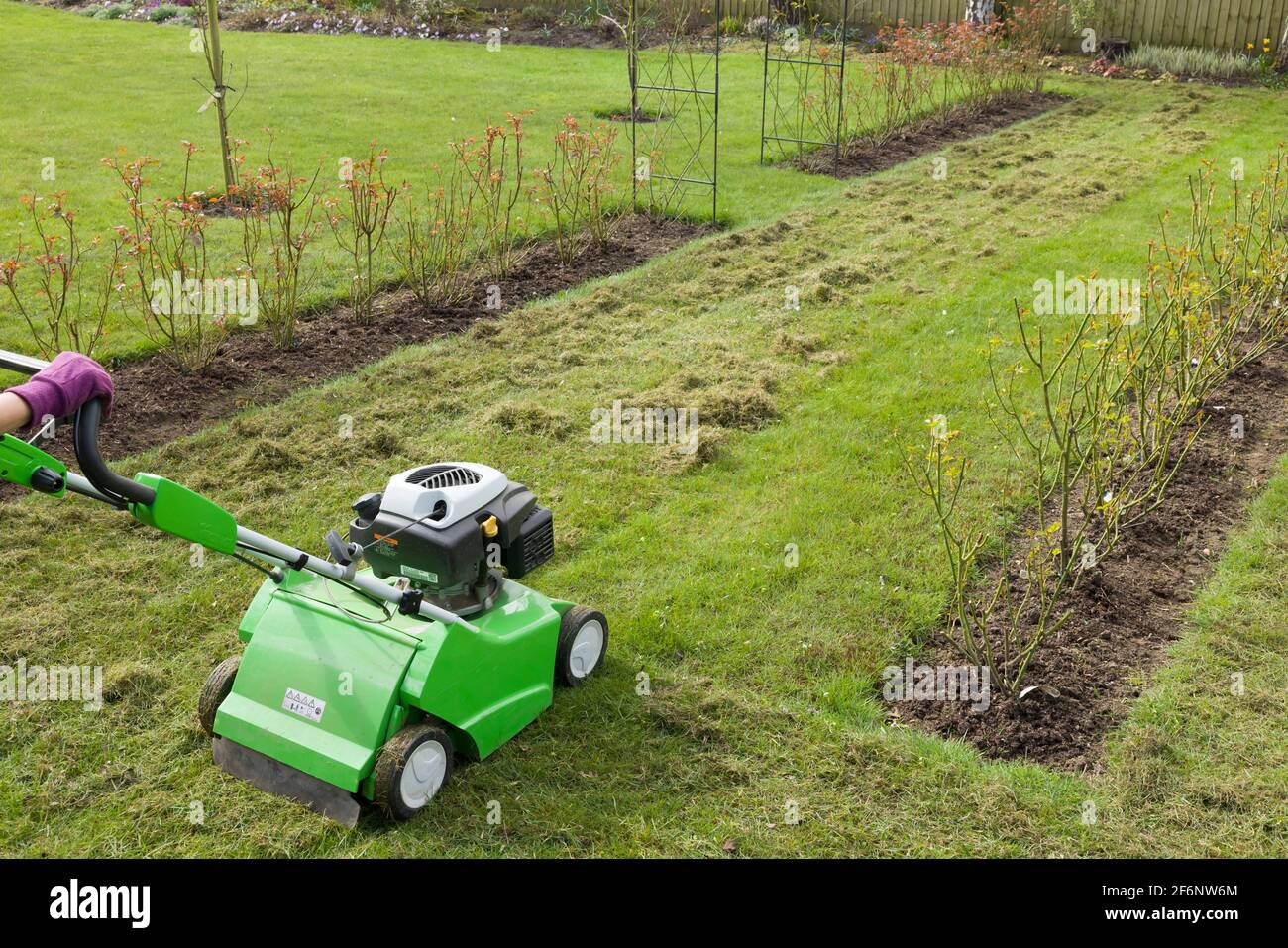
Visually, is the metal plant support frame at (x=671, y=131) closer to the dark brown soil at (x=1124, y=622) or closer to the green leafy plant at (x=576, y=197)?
the green leafy plant at (x=576, y=197)

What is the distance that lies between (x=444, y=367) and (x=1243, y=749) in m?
4.45

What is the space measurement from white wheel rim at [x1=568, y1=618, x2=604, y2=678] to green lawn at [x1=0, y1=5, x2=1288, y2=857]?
0.09 meters

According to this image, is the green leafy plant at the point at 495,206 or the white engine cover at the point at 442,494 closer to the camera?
the white engine cover at the point at 442,494

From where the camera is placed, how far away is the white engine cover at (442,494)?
3469 millimetres

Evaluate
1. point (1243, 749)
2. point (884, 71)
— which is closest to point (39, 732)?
point (1243, 749)

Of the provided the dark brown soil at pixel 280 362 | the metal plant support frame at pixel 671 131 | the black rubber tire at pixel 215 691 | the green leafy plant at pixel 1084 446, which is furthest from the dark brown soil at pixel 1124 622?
the metal plant support frame at pixel 671 131

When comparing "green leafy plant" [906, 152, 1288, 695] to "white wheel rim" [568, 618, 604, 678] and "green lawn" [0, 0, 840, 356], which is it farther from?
"green lawn" [0, 0, 840, 356]

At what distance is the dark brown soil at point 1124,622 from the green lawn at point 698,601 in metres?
0.10

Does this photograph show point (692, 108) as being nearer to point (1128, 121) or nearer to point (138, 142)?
point (1128, 121)

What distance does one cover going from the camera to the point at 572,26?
771 inches

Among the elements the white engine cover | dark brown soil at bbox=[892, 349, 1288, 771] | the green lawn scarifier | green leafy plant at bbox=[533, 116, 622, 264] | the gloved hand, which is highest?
the gloved hand

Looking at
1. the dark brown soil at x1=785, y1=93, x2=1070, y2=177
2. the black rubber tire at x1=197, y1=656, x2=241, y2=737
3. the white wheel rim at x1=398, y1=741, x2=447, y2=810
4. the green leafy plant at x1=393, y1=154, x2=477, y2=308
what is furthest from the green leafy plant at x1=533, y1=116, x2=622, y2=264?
the white wheel rim at x1=398, y1=741, x2=447, y2=810

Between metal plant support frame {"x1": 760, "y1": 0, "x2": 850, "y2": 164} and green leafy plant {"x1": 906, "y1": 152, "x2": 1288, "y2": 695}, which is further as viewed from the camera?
metal plant support frame {"x1": 760, "y1": 0, "x2": 850, "y2": 164}

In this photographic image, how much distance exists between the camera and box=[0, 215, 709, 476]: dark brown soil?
5.83 meters
